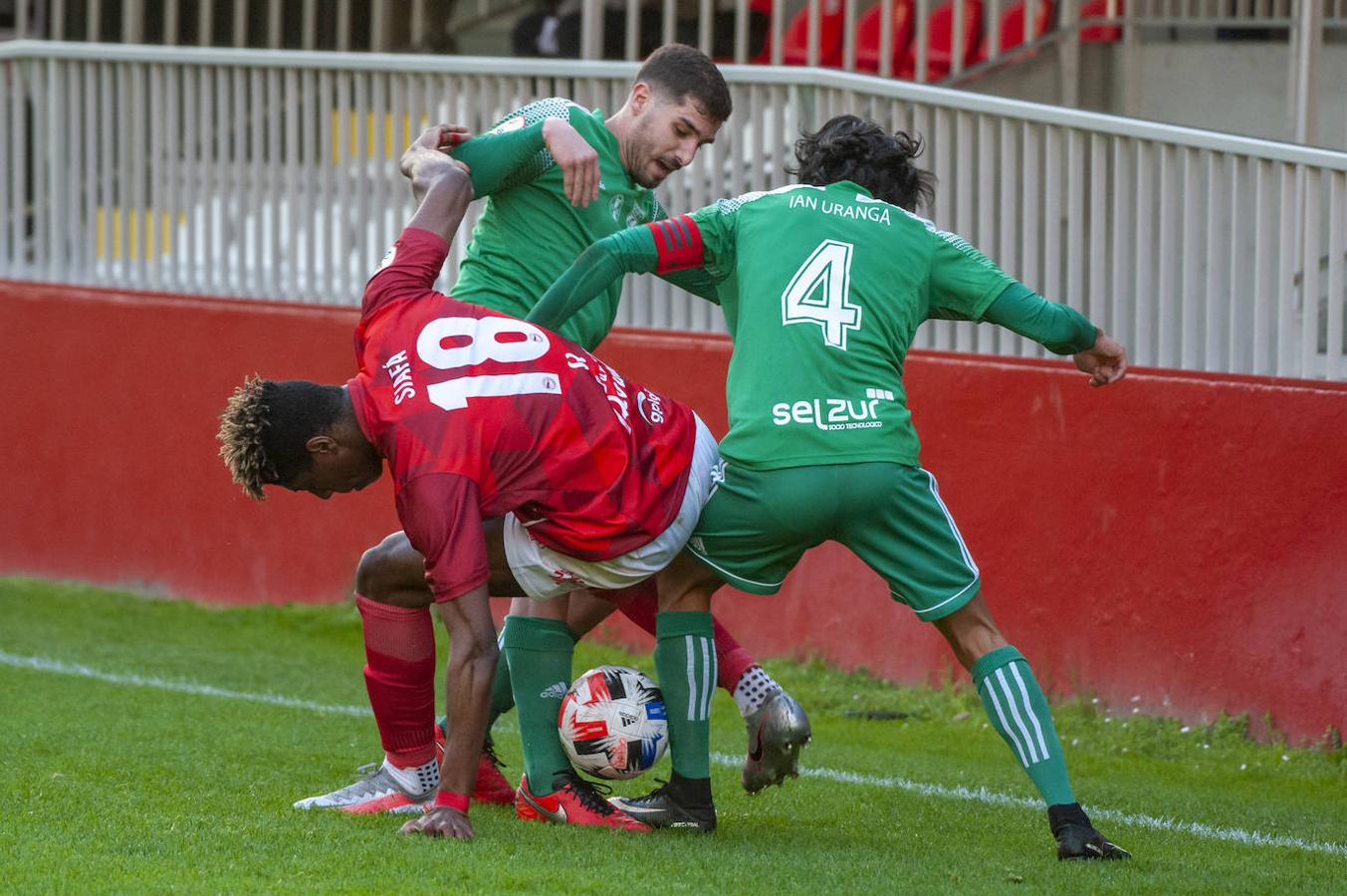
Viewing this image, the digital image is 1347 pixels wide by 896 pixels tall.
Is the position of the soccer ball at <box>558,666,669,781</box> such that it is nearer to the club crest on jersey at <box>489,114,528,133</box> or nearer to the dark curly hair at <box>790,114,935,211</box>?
the dark curly hair at <box>790,114,935,211</box>

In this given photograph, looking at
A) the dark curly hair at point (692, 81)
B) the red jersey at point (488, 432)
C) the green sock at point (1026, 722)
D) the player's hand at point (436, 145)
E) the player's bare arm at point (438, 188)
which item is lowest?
the green sock at point (1026, 722)

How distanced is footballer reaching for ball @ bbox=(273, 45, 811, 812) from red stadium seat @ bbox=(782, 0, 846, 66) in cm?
692

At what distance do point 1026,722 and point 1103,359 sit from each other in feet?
3.40

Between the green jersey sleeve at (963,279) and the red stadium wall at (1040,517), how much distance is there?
248 centimetres

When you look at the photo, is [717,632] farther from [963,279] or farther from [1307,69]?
[1307,69]

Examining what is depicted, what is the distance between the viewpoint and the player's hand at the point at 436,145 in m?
5.48

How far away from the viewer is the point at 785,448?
16.4 ft

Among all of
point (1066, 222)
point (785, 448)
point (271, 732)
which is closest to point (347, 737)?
point (271, 732)

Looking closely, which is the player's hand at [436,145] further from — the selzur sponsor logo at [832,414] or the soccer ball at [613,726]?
the soccer ball at [613,726]

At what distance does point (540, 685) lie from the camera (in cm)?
548

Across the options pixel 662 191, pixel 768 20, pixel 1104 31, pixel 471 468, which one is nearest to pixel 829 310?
pixel 471 468

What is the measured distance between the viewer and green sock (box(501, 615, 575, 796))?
543 cm

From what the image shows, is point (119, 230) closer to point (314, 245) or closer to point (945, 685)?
point (314, 245)

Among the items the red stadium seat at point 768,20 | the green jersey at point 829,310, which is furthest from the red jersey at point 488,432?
the red stadium seat at point 768,20
